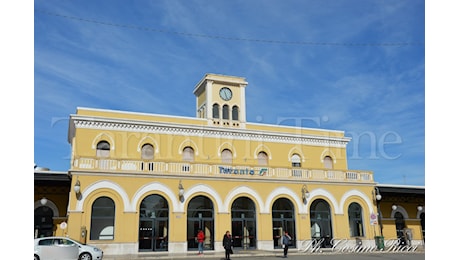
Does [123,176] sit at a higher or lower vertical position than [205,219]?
higher

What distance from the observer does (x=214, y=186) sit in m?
22.8

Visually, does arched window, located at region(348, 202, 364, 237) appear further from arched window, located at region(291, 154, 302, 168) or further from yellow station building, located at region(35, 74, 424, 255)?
arched window, located at region(291, 154, 302, 168)

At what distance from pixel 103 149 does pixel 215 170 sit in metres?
7.22

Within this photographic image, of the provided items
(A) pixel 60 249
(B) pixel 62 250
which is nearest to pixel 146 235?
(B) pixel 62 250

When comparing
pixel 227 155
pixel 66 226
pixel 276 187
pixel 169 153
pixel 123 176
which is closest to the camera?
pixel 66 226

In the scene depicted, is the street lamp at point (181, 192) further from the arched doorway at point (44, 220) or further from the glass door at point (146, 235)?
the arched doorway at point (44, 220)

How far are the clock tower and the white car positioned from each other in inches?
533

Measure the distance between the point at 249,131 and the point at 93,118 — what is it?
35.2ft

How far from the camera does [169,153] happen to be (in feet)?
85.3

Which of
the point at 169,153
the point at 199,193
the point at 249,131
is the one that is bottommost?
the point at 199,193

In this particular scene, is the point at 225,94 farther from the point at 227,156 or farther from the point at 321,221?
the point at 321,221
